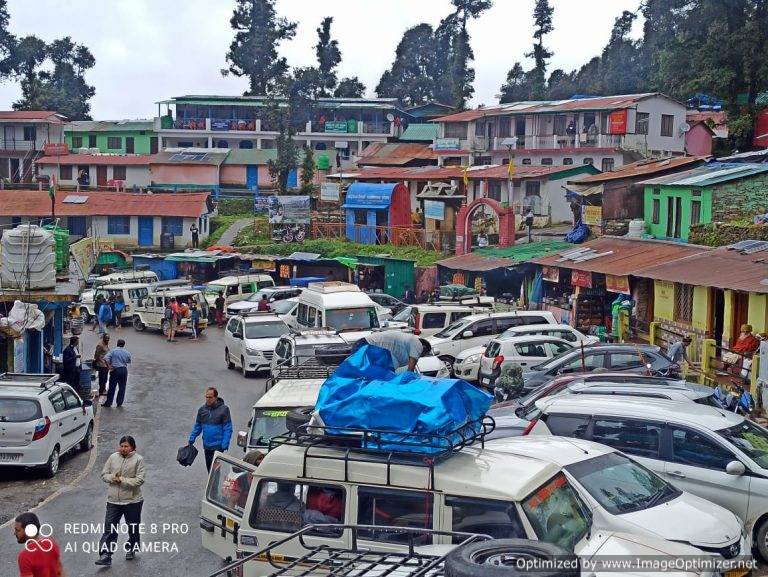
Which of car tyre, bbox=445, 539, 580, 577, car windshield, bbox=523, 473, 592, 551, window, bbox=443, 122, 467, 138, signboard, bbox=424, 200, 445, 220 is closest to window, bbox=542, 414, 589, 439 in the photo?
car windshield, bbox=523, 473, 592, 551

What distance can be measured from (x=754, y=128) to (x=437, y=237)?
1461 centimetres

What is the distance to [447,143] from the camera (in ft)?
204

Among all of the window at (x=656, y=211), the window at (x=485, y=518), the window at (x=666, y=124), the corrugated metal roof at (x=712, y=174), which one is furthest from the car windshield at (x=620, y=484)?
the window at (x=666, y=124)

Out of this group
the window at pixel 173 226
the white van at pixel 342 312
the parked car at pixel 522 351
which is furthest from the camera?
the window at pixel 173 226

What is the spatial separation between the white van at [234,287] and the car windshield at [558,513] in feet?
107

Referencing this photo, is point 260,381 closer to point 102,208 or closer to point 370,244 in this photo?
point 370,244

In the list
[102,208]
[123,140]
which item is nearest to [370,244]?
[102,208]

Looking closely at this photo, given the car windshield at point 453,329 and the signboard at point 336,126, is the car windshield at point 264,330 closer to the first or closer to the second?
the car windshield at point 453,329

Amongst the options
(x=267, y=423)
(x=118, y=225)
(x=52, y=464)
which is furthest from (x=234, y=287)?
(x=267, y=423)

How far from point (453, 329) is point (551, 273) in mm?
6900

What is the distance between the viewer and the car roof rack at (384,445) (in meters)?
8.46

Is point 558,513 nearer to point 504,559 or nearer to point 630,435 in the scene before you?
point 504,559

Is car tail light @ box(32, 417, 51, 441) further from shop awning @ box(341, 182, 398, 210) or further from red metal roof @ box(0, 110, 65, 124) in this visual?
red metal roof @ box(0, 110, 65, 124)

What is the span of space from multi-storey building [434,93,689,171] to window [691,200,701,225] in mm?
18786
